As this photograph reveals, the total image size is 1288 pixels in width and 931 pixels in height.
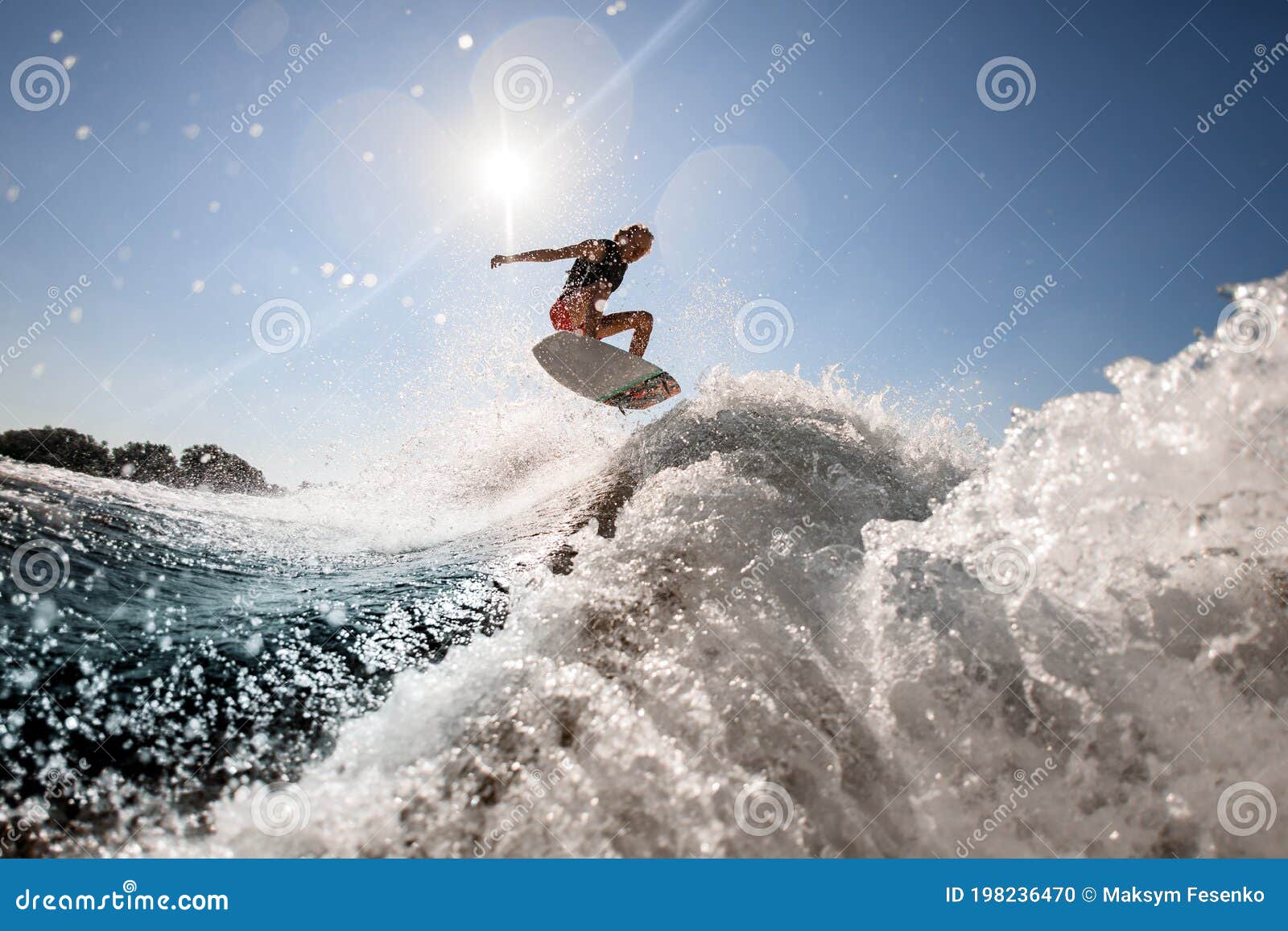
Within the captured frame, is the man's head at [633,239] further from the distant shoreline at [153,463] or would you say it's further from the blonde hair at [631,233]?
the distant shoreline at [153,463]

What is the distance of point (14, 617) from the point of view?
3.30 meters

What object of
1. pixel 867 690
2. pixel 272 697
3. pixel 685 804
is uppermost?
pixel 272 697

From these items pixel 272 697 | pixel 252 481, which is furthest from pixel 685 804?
pixel 252 481

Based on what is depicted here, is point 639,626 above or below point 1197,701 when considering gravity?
above

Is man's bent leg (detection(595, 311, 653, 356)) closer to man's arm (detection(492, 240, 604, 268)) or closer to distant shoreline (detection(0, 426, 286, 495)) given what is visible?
man's arm (detection(492, 240, 604, 268))

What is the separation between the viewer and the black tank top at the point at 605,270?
8.29 metres

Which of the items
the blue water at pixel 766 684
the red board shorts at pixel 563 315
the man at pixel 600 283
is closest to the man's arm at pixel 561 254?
the man at pixel 600 283

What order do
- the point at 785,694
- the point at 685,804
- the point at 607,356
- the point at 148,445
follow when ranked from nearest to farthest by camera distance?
the point at 685,804 → the point at 785,694 → the point at 607,356 → the point at 148,445

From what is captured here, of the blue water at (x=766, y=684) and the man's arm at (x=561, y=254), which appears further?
the man's arm at (x=561, y=254)

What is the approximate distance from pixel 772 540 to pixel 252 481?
11.4 meters

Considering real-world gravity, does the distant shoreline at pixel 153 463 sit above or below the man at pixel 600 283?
above

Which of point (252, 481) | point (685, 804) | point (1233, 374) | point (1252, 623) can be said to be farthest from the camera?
point (252, 481)

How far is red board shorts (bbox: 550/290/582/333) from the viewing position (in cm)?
838

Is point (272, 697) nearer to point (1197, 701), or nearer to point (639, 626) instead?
point (639, 626)
